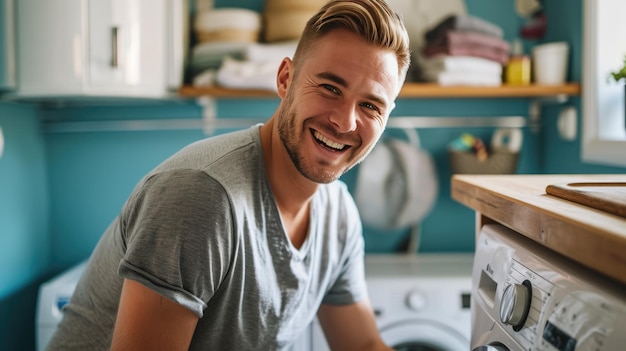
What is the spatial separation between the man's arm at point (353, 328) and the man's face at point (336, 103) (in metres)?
0.40

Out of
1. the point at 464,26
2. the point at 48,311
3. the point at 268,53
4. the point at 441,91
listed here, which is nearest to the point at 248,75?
→ the point at 268,53

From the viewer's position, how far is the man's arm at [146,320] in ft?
2.91

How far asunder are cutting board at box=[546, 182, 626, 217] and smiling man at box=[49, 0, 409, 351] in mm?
393

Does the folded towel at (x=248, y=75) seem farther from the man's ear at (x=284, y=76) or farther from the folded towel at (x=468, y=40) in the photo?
the man's ear at (x=284, y=76)

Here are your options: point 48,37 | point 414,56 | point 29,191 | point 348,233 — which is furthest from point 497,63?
point 29,191

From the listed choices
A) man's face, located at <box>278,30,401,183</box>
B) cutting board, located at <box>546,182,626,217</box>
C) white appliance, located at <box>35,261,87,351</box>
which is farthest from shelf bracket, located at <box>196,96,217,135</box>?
cutting board, located at <box>546,182,626,217</box>

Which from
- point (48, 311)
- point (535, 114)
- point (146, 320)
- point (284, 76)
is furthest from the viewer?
point (535, 114)

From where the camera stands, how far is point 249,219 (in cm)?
102

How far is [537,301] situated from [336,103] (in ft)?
1.70

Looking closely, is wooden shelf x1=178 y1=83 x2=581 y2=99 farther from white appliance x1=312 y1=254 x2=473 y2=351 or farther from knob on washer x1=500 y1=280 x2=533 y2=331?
knob on washer x1=500 y1=280 x2=533 y2=331

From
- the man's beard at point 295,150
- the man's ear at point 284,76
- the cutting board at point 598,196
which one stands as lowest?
the cutting board at point 598,196

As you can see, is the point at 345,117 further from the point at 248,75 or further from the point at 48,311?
the point at 48,311

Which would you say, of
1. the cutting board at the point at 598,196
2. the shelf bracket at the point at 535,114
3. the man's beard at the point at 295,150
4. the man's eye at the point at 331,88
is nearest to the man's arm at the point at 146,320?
A: the man's beard at the point at 295,150

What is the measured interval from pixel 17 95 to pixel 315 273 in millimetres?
1263
